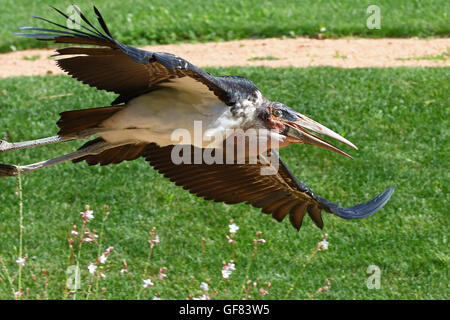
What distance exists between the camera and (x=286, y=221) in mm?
7812

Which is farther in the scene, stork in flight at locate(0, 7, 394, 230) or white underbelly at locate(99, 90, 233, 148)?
white underbelly at locate(99, 90, 233, 148)

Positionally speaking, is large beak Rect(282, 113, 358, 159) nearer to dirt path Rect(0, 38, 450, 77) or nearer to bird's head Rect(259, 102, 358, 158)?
bird's head Rect(259, 102, 358, 158)

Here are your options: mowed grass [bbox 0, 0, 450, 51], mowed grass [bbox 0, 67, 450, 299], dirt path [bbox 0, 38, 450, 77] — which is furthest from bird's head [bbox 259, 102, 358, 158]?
mowed grass [bbox 0, 0, 450, 51]

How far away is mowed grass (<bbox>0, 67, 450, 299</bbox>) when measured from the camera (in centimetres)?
704

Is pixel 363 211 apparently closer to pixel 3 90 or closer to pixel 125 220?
pixel 125 220

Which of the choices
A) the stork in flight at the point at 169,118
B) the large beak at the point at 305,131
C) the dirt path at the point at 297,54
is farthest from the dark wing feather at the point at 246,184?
the dirt path at the point at 297,54

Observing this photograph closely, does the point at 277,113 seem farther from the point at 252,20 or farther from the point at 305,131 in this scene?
the point at 252,20

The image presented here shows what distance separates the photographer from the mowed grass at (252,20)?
1180 cm

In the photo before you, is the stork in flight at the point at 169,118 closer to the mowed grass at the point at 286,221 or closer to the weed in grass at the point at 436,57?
the mowed grass at the point at 286,221

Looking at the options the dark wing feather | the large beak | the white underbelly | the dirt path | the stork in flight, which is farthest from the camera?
the dirt path

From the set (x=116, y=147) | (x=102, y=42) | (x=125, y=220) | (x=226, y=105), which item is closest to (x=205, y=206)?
(x=125, y=220)

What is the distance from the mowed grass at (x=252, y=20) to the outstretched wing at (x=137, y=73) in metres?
6.85

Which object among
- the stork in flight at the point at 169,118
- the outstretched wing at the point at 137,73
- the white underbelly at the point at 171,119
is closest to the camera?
the outstretched wing at the point at 137,73

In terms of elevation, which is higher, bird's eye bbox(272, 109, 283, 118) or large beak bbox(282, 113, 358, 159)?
bird's eye bbox(272, 109, 283, 118)
